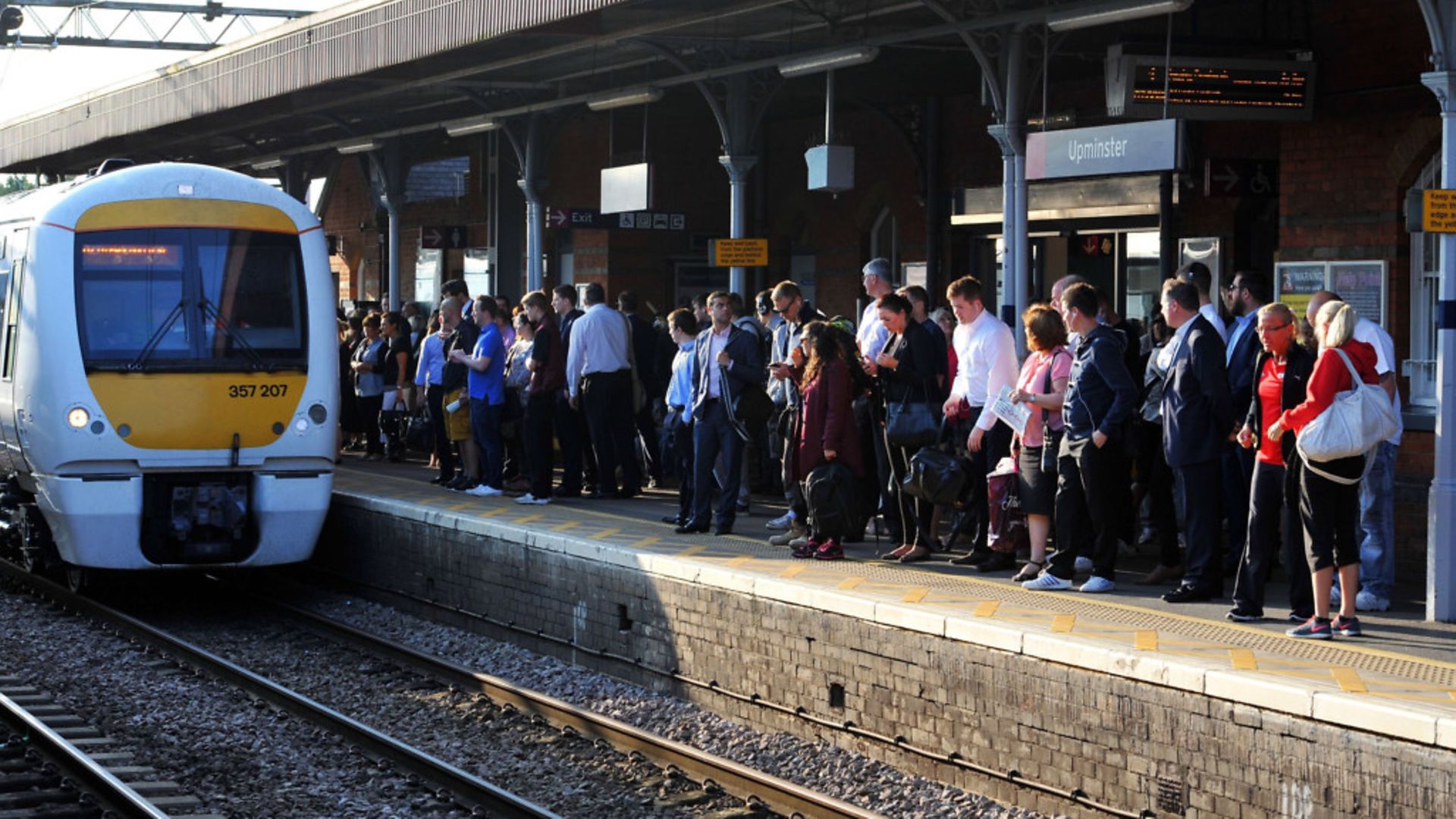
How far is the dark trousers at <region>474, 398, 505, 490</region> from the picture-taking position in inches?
584

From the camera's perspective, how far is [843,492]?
35.6ft

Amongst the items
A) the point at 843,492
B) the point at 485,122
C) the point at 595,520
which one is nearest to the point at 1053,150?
the point at 843,492

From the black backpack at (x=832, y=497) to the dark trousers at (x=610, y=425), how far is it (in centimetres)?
368

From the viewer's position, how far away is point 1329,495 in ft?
26.3

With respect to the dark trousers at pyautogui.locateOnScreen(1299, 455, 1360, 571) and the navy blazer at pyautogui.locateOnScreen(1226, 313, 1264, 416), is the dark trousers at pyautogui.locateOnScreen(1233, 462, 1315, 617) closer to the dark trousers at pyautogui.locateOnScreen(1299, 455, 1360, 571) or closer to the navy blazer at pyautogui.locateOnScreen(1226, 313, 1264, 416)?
the dark trousers at pyautogui.locateOnScreen(1299, 455, 1360, 571)

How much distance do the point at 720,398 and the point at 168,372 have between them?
370 centimetres

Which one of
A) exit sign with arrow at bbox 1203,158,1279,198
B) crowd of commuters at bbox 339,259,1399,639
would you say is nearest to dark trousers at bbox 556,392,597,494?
crowd of commuters at bbox 339,259,1399,639

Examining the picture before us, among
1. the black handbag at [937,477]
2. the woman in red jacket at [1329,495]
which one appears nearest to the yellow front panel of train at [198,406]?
Answer: the black handbag at [937,477]

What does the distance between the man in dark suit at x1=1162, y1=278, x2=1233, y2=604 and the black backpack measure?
2.15 m

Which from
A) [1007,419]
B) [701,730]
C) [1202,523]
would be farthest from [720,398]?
[1202,523]

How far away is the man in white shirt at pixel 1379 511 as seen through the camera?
30.0 ft

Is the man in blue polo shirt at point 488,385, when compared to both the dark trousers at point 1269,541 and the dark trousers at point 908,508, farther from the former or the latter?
the dark trousers at point 1269,541

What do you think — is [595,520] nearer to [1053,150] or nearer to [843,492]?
[843,492]

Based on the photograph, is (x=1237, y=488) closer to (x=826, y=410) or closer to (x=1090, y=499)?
(x=1090, y=499)
